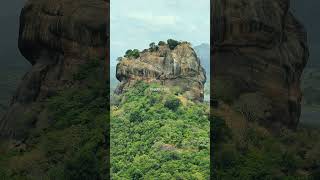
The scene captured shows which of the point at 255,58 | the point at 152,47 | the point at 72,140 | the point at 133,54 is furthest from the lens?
the point at 152,47

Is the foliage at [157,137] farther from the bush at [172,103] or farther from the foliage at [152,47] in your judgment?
the foliage at [152,47]

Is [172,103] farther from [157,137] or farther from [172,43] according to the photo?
[172,43]

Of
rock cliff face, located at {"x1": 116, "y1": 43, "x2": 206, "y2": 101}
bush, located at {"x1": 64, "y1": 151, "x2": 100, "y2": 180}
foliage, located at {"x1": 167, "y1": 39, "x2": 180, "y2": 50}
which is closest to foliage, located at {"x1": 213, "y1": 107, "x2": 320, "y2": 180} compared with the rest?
bush, located at {"x1": 64, "y1": 151, "x2": 100, "y2": 180}

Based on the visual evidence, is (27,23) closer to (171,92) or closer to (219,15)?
(219,15)

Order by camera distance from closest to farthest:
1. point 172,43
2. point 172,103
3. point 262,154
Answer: point 262,154, point 172,103, point 172,43

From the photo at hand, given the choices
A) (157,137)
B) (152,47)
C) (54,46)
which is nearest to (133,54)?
(152,47)
